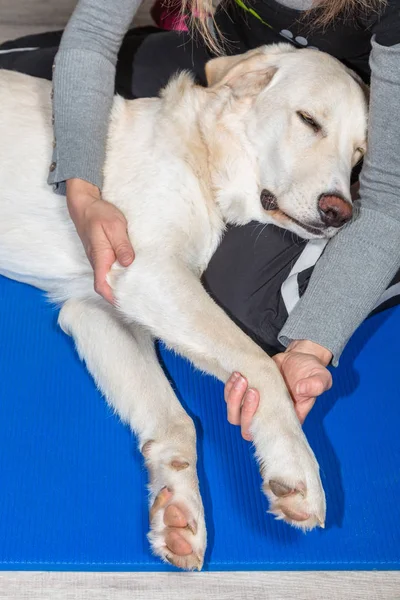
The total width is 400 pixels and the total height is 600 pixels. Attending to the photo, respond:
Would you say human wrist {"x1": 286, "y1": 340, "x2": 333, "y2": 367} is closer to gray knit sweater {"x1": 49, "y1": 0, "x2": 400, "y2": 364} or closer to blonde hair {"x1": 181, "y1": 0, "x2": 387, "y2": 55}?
Answer: gray knit sweater {"x1": 49, "y1": 0, "x2": 400, "y2": 364}

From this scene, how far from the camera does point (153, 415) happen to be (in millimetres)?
1895

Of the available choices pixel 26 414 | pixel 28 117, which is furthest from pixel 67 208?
pixel 26 414

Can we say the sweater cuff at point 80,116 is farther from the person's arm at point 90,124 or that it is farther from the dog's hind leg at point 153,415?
the dog's hind leg at point 153,415

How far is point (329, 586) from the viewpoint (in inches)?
69.1

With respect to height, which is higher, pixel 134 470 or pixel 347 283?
pixel 347 283

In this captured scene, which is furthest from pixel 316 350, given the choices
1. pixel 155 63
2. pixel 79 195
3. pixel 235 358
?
pixel 155 63

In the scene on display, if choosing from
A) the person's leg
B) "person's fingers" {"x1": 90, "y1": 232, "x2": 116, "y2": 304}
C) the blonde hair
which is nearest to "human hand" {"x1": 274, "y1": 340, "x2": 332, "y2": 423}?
"person's fingers" {"x1": 90, "y1": 232, "x2": 116, "y2": 304}

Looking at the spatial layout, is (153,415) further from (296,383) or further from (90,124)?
(90,124)

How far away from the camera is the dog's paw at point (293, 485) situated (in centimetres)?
155

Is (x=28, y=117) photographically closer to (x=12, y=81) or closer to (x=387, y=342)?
(x=12, y=81)

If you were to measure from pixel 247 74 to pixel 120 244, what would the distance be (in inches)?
24.6

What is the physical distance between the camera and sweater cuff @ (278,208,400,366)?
1878 mm

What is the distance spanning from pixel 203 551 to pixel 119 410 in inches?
17.9

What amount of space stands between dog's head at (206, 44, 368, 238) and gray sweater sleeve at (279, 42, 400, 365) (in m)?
0.08
